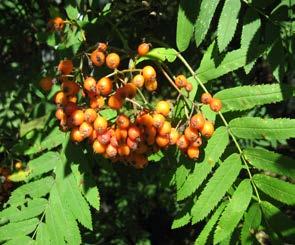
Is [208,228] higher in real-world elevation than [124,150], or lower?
lower

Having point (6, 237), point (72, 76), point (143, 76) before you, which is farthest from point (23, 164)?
point (143, 76)

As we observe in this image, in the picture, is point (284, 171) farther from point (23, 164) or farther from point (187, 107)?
point (23, 164)

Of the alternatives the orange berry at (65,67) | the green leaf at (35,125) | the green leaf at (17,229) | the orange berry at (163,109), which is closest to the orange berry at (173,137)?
the orange berry at (163,109)

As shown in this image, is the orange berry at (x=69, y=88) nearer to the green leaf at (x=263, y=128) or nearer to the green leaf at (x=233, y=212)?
the green leaf at (x=263, y=128)

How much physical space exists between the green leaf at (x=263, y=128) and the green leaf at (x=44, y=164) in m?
1.13

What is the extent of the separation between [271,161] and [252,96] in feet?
1.18

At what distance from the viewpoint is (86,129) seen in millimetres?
2416

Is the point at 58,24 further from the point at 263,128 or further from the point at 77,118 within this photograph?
the point at 263,128

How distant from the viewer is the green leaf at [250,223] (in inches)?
88.5

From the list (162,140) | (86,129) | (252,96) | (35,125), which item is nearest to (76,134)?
(86,129)

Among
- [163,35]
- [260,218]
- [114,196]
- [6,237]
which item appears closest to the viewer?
[260,218]

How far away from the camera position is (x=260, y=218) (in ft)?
7.45

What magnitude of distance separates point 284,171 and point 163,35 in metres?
1.67

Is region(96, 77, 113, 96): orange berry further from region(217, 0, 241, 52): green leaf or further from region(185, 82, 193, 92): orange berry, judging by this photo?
region(217, 0, 241, 52): green leaf
